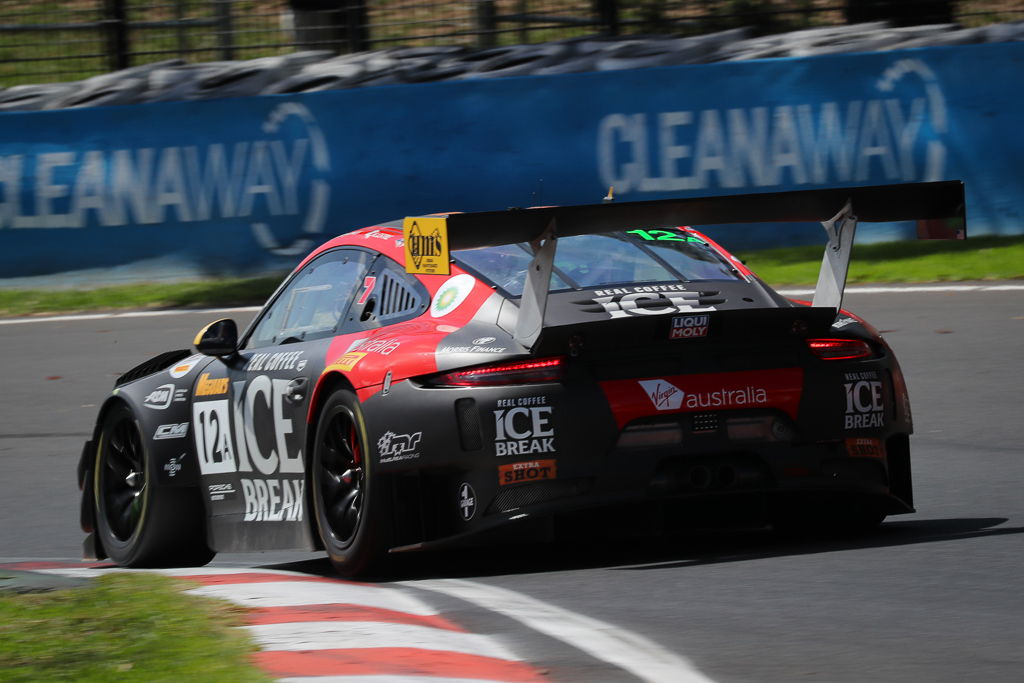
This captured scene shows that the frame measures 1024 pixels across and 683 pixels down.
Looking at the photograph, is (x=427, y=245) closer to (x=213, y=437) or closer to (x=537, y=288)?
(x=537, y=288)

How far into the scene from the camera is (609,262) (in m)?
6.33

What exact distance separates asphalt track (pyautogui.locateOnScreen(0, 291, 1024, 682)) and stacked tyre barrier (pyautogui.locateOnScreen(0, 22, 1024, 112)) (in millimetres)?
6884

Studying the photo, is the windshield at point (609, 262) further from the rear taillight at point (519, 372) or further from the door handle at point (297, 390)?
the door handle at point (297, 390)

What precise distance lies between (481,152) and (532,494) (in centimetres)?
1128

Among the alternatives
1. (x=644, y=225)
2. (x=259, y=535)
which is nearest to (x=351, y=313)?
(x=259, y=535)

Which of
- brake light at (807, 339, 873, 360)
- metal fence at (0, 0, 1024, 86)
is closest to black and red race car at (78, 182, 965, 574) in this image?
brake light at (807, 339, 873, 360)

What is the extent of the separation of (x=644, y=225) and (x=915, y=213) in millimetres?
1093

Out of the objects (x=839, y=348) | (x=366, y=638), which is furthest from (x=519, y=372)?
(x=366, y=638)

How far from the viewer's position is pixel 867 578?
17.7 feet

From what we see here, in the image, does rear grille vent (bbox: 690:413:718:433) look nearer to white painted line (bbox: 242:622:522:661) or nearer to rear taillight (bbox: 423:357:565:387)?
rear taillight (bbox: 423:357:565:387)

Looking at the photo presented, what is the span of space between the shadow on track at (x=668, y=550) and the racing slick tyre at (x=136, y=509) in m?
0.66

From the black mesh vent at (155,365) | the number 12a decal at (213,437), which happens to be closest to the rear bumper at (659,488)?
the number 12a decal at (213,437)

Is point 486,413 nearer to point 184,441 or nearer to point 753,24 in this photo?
point 184,441

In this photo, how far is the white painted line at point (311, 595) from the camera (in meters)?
5.16
